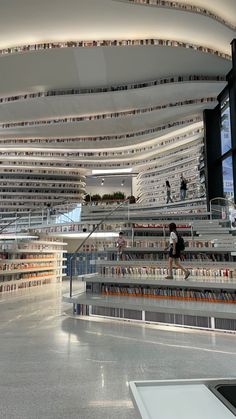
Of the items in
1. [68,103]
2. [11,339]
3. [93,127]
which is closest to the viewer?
[11,339]

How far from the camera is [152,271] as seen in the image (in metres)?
5.90

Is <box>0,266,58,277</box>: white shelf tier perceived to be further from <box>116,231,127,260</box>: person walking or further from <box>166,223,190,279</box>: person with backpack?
<box>166,223,190,279</box>: person with backpack

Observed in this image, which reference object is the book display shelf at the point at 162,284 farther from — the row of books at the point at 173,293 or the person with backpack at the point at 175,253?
the person with backpack at the point at 175,253

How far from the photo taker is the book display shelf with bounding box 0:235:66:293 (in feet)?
30.5

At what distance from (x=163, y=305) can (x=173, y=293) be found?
762mm

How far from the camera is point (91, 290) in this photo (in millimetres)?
5996

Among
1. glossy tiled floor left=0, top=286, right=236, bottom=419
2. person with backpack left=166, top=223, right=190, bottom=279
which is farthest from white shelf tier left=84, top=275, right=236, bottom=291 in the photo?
glossy tiled floor left=0, top=286, right=236, bottom=419

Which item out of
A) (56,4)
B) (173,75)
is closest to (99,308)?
(56,4)

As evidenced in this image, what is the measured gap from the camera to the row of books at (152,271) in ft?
17.8

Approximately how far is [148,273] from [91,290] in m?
1.10

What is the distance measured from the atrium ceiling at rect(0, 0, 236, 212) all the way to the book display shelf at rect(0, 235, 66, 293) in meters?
5.79

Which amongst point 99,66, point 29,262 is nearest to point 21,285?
point 29,262

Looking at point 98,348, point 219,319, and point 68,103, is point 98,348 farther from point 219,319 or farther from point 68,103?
point 68,103

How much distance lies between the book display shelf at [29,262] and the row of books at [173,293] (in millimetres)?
4362
